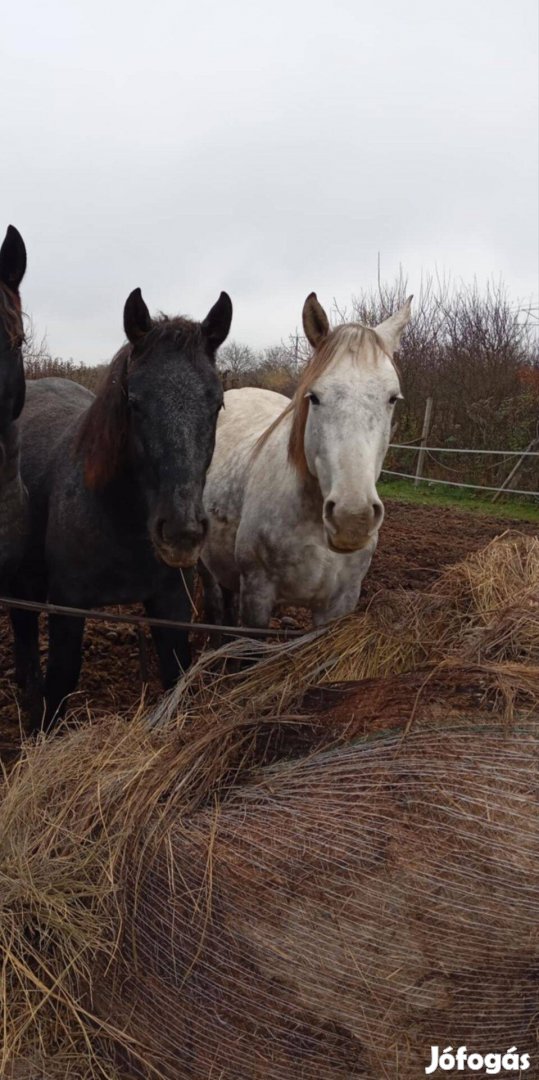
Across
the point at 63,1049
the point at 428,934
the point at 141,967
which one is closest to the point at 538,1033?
the point at 428,934

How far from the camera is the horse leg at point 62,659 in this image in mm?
2939

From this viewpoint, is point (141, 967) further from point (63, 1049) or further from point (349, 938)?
point (349, 938)

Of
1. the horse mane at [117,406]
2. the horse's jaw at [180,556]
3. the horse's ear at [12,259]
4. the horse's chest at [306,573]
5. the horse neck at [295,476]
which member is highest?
the horse's ear at [12,259]

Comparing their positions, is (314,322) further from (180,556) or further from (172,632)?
(172,632)

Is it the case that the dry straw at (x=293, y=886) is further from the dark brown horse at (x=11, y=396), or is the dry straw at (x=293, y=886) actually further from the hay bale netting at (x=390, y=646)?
the dark brown horse at (x=11, y=396)

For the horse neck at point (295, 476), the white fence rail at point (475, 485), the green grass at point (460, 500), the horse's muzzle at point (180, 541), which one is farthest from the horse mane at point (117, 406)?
the white fence rail at point (475, 485)

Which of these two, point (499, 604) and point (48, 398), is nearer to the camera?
point (499, 604)

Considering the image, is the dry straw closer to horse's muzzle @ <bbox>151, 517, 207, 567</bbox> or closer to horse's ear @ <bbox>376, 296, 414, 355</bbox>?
horse's muzzle @ <bbox>151, 517, 207, 567</bbox>

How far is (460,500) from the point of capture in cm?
1353

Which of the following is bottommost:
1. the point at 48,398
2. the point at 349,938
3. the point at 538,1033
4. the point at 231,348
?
the point at 538,1033

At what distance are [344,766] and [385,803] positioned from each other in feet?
0.40

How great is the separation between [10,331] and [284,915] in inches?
84.6

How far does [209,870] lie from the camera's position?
1485 mm

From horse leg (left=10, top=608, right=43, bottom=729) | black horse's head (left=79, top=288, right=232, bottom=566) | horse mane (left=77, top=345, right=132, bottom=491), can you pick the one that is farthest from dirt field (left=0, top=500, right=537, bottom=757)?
horse mane (left=77, top=345, right=132, bottom=491)
